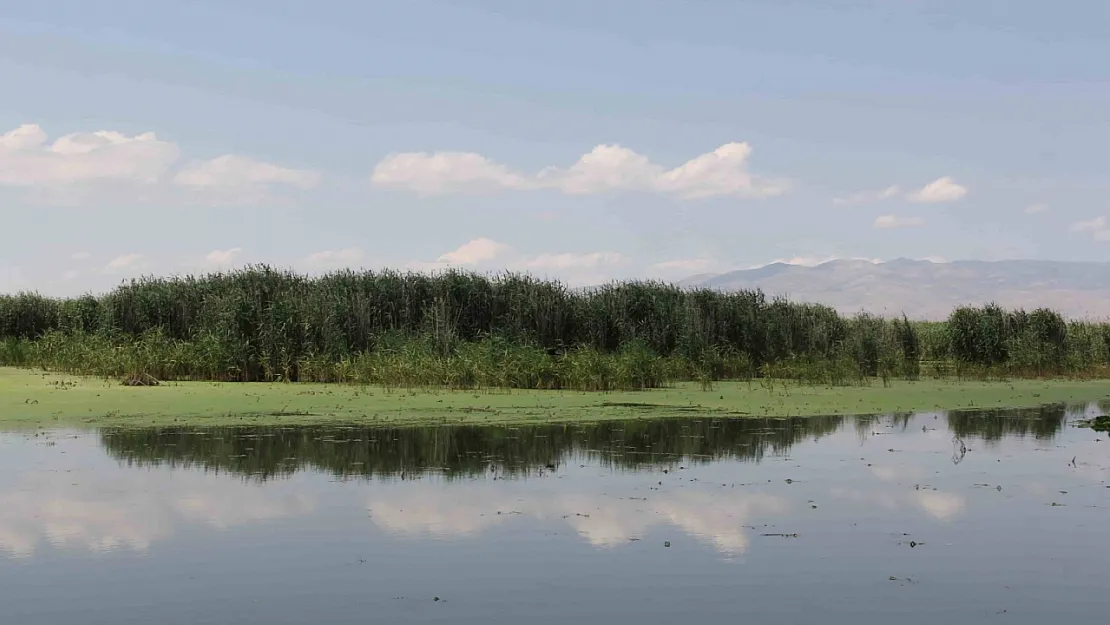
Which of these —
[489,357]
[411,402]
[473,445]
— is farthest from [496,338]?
[473,445]

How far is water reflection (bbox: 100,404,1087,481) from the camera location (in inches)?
551

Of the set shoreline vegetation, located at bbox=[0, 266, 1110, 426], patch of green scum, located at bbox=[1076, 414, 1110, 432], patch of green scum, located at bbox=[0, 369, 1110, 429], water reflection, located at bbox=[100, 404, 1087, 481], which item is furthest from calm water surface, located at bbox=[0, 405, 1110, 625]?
shoreline vegetation, located at bbox=[0, 266, 1110, 426]

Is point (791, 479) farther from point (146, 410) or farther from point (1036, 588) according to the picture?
point (146, 410)

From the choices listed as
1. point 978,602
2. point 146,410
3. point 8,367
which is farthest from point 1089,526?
point 8,367

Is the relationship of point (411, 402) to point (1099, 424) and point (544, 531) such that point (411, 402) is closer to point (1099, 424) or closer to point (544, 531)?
point (1099, 424)

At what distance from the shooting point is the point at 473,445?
16094 mm

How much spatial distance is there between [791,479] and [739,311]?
70.0 feet

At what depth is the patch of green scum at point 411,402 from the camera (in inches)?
769

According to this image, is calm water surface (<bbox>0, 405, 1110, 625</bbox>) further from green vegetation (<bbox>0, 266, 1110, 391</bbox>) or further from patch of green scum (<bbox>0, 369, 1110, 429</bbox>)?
green vegetation (<bbox>0, 266, 1110, 391</bbox>)

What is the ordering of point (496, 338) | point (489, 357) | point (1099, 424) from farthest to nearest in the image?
point (496, 338)
point (489, 357)
point (1099, 424)

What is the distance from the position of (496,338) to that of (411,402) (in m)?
6.69

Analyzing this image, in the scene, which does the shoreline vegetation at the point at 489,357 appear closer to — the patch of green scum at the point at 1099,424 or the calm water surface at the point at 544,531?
the patch of green scum at the point at 1099,424

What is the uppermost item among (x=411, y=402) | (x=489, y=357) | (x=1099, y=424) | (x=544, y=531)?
(x=489, y=357)

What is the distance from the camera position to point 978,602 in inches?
309
